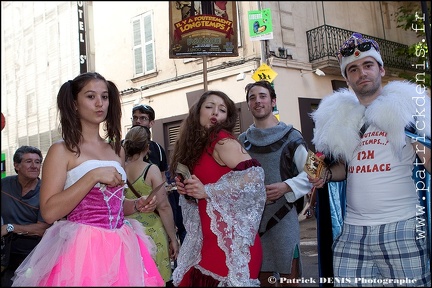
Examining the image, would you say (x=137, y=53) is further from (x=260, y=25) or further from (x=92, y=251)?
(x=92, y=251)

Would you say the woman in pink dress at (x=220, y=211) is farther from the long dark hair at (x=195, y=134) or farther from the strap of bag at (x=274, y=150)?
the strap of bag at (x=274, y=150)

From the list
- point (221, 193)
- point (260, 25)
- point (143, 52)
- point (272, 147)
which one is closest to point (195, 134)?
point (221, 193)

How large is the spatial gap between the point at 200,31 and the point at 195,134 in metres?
2.34

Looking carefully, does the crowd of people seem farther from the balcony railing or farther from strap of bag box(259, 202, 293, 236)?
the balcony railing

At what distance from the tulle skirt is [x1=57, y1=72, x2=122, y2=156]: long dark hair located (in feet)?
1.20

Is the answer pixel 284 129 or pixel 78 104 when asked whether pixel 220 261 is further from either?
pixel 284 129

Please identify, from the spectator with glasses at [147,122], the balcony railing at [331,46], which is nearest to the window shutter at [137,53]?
the balcony railing at [331,46]

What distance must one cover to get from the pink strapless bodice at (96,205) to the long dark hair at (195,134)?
42 centimetres

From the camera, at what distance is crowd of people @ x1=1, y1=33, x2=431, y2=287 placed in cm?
169

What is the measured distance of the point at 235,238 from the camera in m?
1.95

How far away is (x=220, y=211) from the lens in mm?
2002

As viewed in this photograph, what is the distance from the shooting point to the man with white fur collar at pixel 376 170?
77.1 inches

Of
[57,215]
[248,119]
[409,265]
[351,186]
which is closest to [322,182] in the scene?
[351,186]

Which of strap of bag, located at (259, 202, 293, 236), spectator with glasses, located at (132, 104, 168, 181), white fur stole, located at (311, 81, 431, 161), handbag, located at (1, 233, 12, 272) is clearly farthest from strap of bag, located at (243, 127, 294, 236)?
handbag, located at (1, 233, 12, 272)
